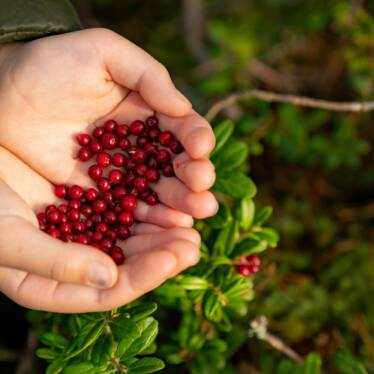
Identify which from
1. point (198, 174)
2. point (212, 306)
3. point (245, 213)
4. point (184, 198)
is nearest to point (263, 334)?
point (212, 306)

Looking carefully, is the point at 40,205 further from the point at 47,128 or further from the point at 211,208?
the point at 211,208

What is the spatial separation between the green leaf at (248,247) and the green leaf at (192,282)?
0.81 feet

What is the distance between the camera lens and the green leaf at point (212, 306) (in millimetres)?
2904

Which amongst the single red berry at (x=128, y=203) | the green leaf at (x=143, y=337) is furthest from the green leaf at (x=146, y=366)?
the single red berry at (x=128, y=203)

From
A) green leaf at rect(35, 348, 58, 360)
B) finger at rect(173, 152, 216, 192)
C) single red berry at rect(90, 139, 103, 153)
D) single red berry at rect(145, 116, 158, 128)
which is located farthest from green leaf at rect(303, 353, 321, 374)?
single red berry at rect(90, 139, 103, 153)

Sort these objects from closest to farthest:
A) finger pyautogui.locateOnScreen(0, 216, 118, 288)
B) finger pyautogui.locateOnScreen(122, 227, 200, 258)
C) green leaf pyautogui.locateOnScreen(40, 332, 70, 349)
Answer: finger pyautogui.locateOnScreen(0, 216, 118, 288)
finger pyautogui.locateOnScreen(122, 227, 200, 258)
green leaf pyautogui.locateOnScreen(40, 332, 70, 349)

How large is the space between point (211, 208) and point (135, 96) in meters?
0.98

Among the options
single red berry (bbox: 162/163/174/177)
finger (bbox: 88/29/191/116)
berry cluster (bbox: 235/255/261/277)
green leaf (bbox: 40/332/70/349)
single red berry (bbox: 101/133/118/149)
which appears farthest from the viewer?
single red berry (bbox: 101/133/118/149)

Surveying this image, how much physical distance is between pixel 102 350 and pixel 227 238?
977mm

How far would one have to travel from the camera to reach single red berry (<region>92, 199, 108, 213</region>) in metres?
3.35

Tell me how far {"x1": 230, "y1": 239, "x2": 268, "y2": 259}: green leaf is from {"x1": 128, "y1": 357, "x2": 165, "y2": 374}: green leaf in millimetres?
826

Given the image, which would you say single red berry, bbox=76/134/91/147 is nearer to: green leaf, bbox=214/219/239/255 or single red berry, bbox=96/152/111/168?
single red berry, bbox=96/152/111/168

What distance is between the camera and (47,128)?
131 inches

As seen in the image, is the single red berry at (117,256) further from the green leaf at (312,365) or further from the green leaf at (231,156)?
the green leaf at (312,365)
